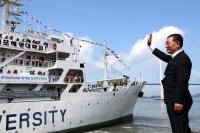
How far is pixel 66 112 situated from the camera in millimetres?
21203

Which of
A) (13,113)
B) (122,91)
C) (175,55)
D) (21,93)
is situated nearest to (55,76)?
(21,93)

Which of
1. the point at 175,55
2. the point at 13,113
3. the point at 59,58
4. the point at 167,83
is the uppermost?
the point at 59,58

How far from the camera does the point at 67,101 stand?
21.5m

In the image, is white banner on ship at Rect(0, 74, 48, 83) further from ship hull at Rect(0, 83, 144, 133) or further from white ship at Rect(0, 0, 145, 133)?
ship hull at Rect(0, 83, 144, 133)

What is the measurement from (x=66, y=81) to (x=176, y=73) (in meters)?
18.9

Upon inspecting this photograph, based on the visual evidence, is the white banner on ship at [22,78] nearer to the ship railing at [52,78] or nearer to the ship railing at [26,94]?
the ship railing at [52,78]

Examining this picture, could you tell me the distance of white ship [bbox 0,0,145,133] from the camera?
19.1 metres

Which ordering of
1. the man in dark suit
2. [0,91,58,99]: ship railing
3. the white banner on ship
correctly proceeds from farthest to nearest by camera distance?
the white banner on ship → [0,91,58,99]: ship railing → the man in dark suit

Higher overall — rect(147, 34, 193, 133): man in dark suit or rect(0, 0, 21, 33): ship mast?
rect(0, 0, 21, 33): ship mast

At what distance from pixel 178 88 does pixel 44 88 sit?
18232 millimetres

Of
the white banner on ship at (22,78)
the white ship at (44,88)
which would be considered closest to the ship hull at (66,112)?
the white ship at (44,88)

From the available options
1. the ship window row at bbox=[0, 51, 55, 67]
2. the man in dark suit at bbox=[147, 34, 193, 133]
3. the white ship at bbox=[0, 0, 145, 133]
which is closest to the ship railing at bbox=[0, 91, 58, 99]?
the white ship at bbox=[0, 0, 145, 133]

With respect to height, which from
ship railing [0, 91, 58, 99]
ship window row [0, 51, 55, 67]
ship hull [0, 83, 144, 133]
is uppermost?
ship window row [0, 51, 55, 67]

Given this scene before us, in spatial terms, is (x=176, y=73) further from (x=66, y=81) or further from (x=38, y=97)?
(x=66, y=81)
